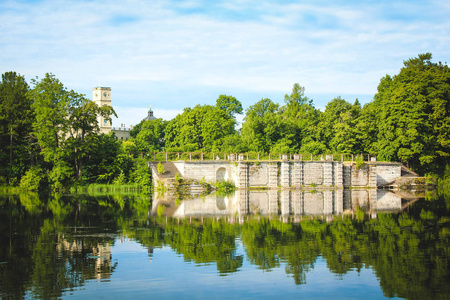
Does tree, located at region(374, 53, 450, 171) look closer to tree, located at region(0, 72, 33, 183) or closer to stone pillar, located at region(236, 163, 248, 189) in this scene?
stone pillar, located at region(236, 163, 248, 189)

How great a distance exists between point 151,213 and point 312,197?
1577 cm

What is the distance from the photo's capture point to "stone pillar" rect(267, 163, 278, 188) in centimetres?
4838

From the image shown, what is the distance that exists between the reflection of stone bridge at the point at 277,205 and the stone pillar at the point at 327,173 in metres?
8.69

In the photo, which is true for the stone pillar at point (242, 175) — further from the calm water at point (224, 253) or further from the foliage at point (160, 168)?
the calm water at point (224, 253)

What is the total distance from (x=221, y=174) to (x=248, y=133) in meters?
10.9

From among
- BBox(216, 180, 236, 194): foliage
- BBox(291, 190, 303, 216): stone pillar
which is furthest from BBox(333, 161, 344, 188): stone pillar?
BBox(216, 180, 236, 194): foliage

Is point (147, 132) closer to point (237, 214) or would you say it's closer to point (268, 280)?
point (237, 214)

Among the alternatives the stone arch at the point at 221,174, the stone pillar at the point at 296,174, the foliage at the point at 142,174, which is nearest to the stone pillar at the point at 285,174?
the stone pillar at the point at 296,174

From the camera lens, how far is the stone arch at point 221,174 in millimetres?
49531

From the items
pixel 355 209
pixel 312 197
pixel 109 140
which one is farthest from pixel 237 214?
pixel 109 140

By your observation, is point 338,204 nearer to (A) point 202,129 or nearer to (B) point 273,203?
(B) point 273,203

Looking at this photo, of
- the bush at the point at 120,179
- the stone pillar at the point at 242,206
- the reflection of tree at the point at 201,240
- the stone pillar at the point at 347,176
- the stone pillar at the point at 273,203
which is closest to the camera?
the reflection of tree at the point at 201,240

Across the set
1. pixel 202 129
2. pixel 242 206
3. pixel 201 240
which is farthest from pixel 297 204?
pixel 202 129

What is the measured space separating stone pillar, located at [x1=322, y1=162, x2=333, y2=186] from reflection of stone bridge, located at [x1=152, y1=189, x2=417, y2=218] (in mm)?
8693
